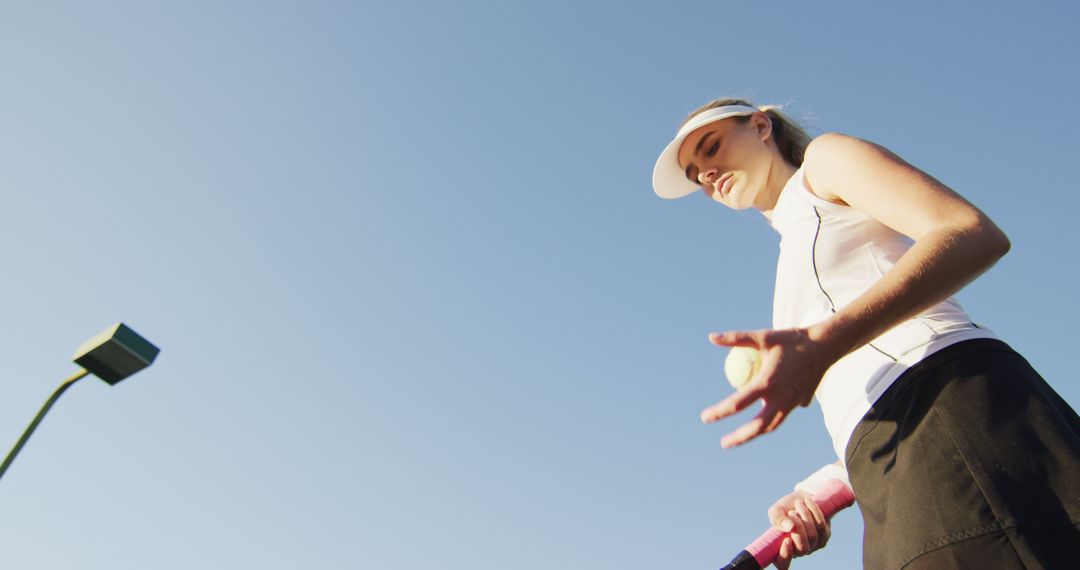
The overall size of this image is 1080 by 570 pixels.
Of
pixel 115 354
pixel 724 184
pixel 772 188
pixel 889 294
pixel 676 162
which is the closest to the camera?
pixel 889 294

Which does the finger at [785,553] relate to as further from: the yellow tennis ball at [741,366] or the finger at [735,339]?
the finger at [735,339]

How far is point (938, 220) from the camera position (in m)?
2.08

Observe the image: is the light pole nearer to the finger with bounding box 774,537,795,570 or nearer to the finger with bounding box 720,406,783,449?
the finger with bounding box 720,406,783,449

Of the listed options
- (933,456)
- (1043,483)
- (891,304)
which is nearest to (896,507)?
(933,456)

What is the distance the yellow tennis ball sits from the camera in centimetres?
281

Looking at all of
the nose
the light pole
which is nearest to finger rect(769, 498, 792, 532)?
the nose

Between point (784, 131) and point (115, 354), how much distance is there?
117 inches

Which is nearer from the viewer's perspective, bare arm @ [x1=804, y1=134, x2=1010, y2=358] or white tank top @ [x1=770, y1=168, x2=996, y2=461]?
bare arm @ [x1=804, y1=134, x2=1010, y2=358]

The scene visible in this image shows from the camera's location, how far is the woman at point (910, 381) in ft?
6.00

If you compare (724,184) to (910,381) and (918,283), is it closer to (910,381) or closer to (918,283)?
(910,381)

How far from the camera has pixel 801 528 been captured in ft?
9.37

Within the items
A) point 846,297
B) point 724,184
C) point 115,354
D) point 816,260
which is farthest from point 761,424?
point 724,184

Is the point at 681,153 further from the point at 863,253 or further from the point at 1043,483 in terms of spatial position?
the point at 1043,483

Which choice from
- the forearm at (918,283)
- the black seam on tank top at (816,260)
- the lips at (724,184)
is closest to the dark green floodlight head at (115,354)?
the forearm at (918,283)
